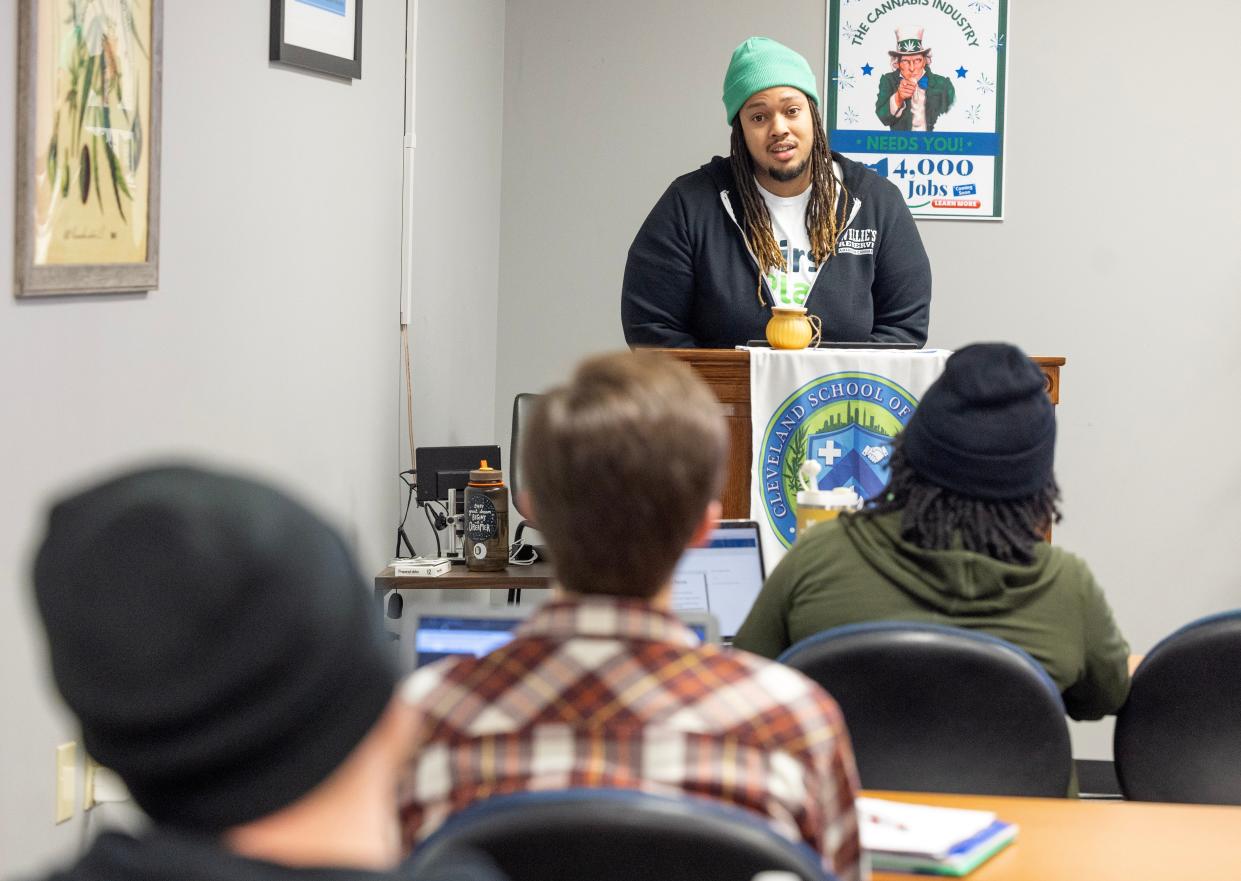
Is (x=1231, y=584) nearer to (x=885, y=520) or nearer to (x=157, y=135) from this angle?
(x=885, y=520)

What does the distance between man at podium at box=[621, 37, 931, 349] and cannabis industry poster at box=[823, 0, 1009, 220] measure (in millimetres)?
1428

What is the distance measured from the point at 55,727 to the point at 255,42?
59.0 inches

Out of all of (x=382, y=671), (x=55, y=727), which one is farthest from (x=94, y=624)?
(x=55, y=727)

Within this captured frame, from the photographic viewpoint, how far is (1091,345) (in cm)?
512

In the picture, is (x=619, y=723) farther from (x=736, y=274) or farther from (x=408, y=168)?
(x=408, y=168)

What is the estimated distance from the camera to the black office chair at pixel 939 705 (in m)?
1.74

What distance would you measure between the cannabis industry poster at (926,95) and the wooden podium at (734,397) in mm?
2359

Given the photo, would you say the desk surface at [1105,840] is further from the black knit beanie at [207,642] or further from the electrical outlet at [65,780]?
the electrical outlet at [65,780]

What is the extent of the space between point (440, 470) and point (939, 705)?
7.32 feet

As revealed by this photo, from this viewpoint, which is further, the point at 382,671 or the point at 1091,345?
the point at 1091,345

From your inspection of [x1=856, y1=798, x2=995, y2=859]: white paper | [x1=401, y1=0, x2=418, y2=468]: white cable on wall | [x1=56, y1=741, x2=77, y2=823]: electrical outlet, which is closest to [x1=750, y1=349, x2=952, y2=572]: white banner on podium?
[x1=856, y1=798, x2=995, y2=859]: white paper

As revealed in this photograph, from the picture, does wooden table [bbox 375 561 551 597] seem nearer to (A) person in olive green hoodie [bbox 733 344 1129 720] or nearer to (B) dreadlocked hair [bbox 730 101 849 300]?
(B) dreadlocked hair [bbox 730 101 849 300]

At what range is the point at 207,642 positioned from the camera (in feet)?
2.16

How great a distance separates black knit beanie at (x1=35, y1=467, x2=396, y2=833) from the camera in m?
0.66
